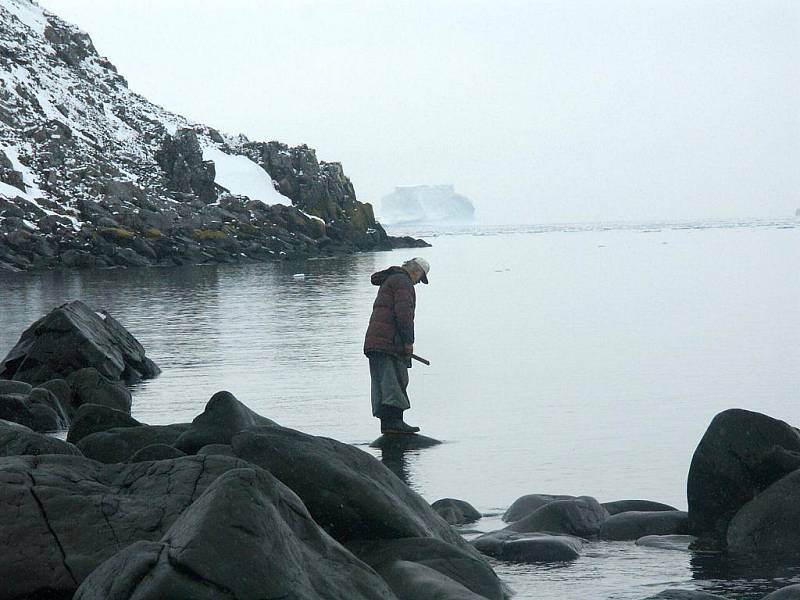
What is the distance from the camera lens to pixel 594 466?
1130 cm

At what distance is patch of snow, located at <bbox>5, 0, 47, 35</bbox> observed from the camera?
419 feet

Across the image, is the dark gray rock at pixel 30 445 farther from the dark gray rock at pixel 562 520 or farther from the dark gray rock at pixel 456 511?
the dark gray rock at pixel 562 520

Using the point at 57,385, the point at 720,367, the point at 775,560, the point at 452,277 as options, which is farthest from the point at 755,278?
the point at 775,560

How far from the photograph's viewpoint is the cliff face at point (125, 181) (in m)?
78.7

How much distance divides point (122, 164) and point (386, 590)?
10459 centimetres

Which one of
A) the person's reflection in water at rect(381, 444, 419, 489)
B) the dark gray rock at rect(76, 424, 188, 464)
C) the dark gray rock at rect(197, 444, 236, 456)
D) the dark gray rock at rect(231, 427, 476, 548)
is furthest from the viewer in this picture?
the person's reflection in water at rect(381, 444, 419, 489)

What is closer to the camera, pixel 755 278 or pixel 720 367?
pixel 720 367

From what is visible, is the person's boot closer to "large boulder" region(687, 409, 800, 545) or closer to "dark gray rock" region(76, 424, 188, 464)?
"dark gray rock" region(76, 424, 188, 464)

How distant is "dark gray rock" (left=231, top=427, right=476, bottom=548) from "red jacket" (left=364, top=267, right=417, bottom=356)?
5.61 metres

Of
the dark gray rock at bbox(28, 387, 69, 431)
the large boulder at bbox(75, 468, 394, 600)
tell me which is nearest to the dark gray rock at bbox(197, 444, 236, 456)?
the large boulder at bbox(75, 468, 394, 600)

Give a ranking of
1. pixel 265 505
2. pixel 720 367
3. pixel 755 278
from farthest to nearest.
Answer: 1. pixel 755 278
2. pixel 720 367
3. pixel 265 505

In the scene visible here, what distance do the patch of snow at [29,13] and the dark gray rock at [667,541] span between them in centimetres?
12958

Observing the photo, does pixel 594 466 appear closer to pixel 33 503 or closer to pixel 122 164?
Answer: pixel 33 503

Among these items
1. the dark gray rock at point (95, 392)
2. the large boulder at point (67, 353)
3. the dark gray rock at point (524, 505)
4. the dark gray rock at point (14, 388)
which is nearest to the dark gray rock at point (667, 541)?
the dark gray rock at point (524, 505)
